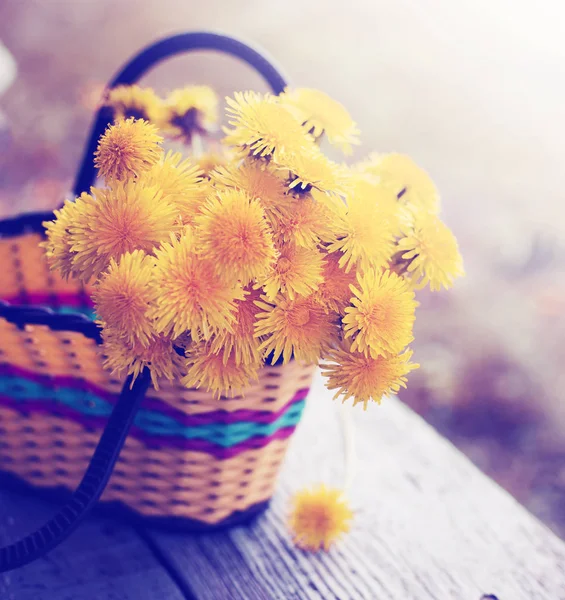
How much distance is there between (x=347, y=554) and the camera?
525mm

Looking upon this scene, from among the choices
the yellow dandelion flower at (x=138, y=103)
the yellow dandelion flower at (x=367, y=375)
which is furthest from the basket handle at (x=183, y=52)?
the yellow dandelion flower at (x=367, y=375)

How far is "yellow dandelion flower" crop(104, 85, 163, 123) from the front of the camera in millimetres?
551

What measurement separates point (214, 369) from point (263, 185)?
0.13m

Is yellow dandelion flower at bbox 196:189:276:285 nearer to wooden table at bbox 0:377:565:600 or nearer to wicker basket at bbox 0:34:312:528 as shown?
wicker basket at bbox 0:34:312:528

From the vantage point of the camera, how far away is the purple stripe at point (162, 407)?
46 cm

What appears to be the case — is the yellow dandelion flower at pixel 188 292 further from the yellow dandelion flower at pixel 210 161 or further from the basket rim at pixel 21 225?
the basket rim at pixel 21 225

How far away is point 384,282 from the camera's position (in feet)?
1.25

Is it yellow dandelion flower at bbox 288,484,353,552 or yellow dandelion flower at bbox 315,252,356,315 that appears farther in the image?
yellow dandelion flower at bbox 288,484,353,552

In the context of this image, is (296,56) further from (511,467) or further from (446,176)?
(511,467)

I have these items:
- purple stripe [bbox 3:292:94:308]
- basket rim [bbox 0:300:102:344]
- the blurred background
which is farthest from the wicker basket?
the blurred background

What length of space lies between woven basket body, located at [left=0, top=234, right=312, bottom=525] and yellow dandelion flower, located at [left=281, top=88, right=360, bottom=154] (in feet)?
0.60

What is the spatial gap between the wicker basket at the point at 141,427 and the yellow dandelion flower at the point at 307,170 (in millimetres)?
143

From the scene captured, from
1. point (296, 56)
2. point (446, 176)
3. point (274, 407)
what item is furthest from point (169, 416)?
point (296, 56)

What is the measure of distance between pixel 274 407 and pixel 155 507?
156 millimetres
